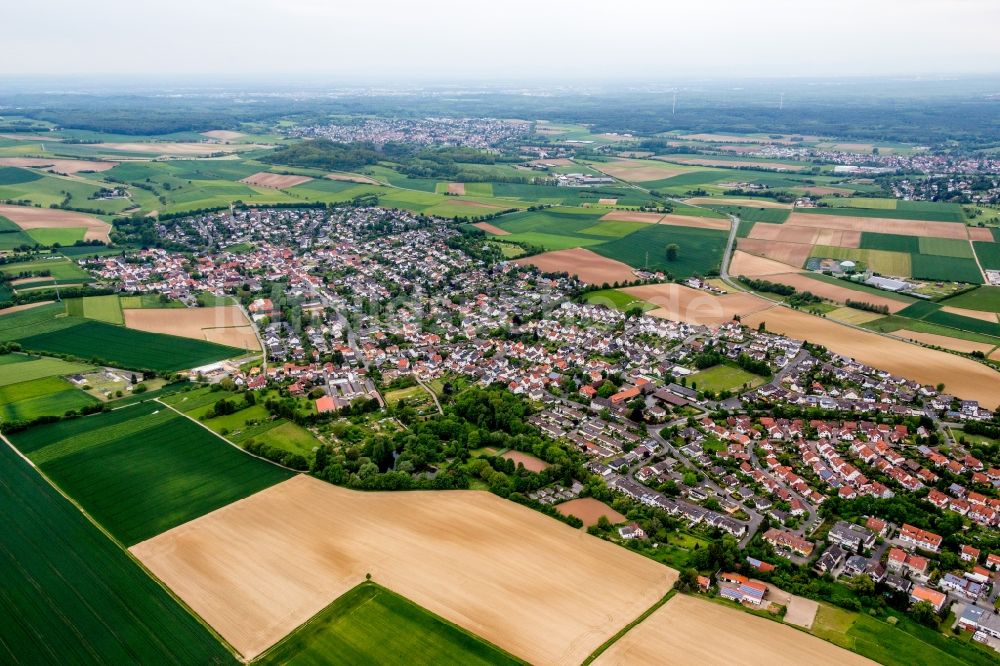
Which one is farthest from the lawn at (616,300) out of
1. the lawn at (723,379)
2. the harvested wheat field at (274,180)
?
the harvested wheat field at (274,180)

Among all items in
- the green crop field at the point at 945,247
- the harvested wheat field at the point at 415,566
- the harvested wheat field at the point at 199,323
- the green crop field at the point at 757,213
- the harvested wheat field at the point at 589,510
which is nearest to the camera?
the harvested wheat field at the point at 415,566

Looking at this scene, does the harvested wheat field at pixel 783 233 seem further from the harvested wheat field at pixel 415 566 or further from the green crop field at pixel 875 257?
the harvested wheat field at pixel 415 566

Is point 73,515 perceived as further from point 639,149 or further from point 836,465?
point 639,149

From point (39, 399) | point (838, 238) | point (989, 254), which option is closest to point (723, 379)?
point (39, 399)

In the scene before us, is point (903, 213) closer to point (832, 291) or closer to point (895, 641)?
point (832, 291)

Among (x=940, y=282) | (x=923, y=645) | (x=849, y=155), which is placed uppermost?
(x=849, y=155)

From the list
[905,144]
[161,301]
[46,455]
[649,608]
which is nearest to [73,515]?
Result: [46,455]

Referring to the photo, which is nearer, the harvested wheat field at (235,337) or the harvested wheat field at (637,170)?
the harvested wheat field at (235,337)
